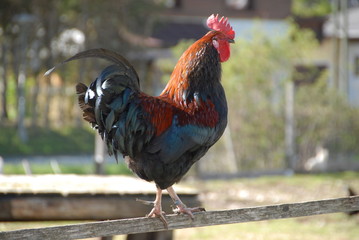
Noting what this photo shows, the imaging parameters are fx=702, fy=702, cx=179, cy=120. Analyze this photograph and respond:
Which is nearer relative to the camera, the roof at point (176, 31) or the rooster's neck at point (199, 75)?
the rooster's neck at point (199, 75)

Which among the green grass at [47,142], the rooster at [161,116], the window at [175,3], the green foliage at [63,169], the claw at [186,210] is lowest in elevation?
the green grass at [47,142]

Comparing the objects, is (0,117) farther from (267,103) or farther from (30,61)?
(267,103)

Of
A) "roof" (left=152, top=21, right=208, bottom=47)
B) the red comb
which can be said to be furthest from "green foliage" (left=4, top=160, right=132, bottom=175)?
"roof" (left=152, top=21, right=208, bottom=47)

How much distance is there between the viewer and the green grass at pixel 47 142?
18984 millimetres

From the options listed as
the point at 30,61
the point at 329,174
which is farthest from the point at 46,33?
the point at 329,174

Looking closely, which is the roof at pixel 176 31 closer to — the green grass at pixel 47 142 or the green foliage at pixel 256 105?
the green grass at pixel 47 142

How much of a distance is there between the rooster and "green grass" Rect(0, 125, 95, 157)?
1385 centimetres

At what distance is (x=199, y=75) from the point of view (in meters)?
5.18

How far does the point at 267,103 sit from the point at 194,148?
35.8ft

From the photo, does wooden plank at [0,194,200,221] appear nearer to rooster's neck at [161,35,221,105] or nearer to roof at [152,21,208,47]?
rooster's neck at [161,35,221,105]

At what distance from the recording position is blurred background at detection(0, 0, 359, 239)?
14.1 metres

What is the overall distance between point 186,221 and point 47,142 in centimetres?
1576

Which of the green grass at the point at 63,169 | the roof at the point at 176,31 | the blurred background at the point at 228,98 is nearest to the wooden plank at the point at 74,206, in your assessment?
the blurred background at the point at 228,98

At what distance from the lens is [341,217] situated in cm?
1037
